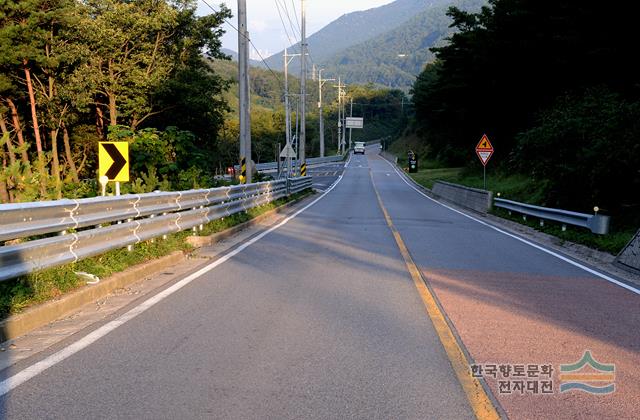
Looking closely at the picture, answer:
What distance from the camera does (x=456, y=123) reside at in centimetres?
5166

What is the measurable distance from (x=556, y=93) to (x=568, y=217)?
19045 mm

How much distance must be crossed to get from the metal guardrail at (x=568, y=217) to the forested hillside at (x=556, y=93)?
111 centimetres

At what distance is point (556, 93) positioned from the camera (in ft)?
107

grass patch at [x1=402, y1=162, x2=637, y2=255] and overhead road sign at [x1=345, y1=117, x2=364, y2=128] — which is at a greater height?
overhead road sign at [x1=345, y1=117, x2=364, y2=128]

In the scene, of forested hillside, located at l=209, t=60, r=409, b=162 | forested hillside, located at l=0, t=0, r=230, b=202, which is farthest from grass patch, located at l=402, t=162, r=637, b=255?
forested hillside, located at l=209, t=60, r=409, b=162

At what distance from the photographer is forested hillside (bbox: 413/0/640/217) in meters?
16.8

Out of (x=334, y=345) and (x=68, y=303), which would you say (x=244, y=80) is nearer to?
(x=68, y=303)

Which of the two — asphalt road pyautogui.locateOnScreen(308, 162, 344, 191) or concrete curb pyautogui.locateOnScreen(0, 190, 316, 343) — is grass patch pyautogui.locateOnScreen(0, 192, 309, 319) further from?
asphalt road pyautogui.locateOnScreen(308, 162, 344, 191)

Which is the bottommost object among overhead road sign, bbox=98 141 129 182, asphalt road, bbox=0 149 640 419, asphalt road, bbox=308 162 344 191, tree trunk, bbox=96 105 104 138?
asphalt road, bbox=308 162 344 191

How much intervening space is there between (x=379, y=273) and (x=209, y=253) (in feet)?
→ 12.2

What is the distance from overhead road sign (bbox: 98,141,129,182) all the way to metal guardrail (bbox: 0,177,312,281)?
2.60 feet

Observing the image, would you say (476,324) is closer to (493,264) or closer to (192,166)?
(493,264)

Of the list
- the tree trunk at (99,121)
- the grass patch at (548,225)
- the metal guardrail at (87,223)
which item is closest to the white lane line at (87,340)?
the metal guardrail at (87,223)

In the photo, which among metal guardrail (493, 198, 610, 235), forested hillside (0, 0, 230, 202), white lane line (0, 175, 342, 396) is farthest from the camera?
forested hillside (0, 0, 230, 202)
